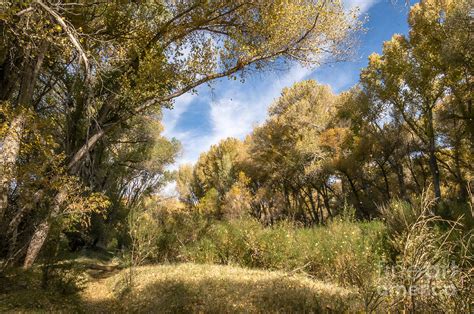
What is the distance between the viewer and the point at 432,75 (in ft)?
53.8

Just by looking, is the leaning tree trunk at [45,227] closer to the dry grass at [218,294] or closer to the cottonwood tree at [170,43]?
the cottonwood tree at [170,43]

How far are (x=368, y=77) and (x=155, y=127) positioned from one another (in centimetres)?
1535

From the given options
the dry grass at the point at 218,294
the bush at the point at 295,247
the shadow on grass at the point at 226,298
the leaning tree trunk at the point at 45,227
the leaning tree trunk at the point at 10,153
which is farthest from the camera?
the bush at the point at 295,247

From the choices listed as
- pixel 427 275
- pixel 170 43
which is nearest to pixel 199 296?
pixel 427 275

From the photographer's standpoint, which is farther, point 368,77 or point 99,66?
point 368,77

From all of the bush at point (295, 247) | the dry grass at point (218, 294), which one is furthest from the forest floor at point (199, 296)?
the bush at point (295, 247)

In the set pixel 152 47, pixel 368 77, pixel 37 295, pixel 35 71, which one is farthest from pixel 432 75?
pixel 37 295

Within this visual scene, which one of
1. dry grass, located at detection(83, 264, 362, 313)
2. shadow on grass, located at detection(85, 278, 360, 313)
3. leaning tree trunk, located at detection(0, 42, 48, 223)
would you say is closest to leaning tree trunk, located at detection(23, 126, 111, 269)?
leaning tree trunk, located at detection(0, 42, 48, 223)

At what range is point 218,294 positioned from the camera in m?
6.48

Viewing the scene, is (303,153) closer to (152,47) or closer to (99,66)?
(152,47)

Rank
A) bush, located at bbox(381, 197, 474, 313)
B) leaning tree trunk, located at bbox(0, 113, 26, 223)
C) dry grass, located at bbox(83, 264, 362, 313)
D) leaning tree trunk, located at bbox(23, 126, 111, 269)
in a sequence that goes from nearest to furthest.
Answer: bush, located at bbox(381, 197, 474, 313) → dry grass, located at bbox(83, 264, 362, 313) → leaning tree trunk, located at bbox(0, 113, 26, 223) → leaning tree trunk, located at bbox(23, 126, 111, 269)

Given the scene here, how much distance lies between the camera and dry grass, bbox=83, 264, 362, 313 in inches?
211

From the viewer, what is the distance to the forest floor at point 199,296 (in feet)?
17.8

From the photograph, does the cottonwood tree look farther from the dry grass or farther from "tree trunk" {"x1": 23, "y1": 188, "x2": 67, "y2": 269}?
the dry grass
